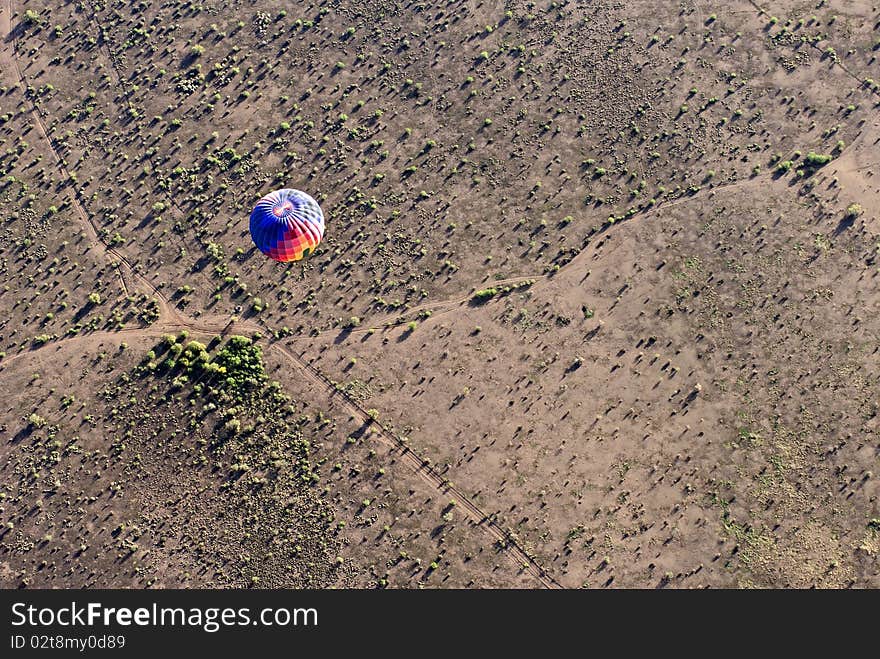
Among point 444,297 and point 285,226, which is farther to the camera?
point 444,297

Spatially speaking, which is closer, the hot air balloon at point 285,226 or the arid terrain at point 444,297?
the hot air balloon at point 285,226

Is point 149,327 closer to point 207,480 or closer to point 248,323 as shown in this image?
point 248,323

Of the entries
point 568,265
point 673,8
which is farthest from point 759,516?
point 673,8

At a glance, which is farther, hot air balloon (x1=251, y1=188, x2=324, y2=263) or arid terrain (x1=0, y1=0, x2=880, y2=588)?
arid terrain (x1=0, y1=0, x2=880, y2=588)

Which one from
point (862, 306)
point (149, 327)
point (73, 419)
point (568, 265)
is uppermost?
point (862, 306)
